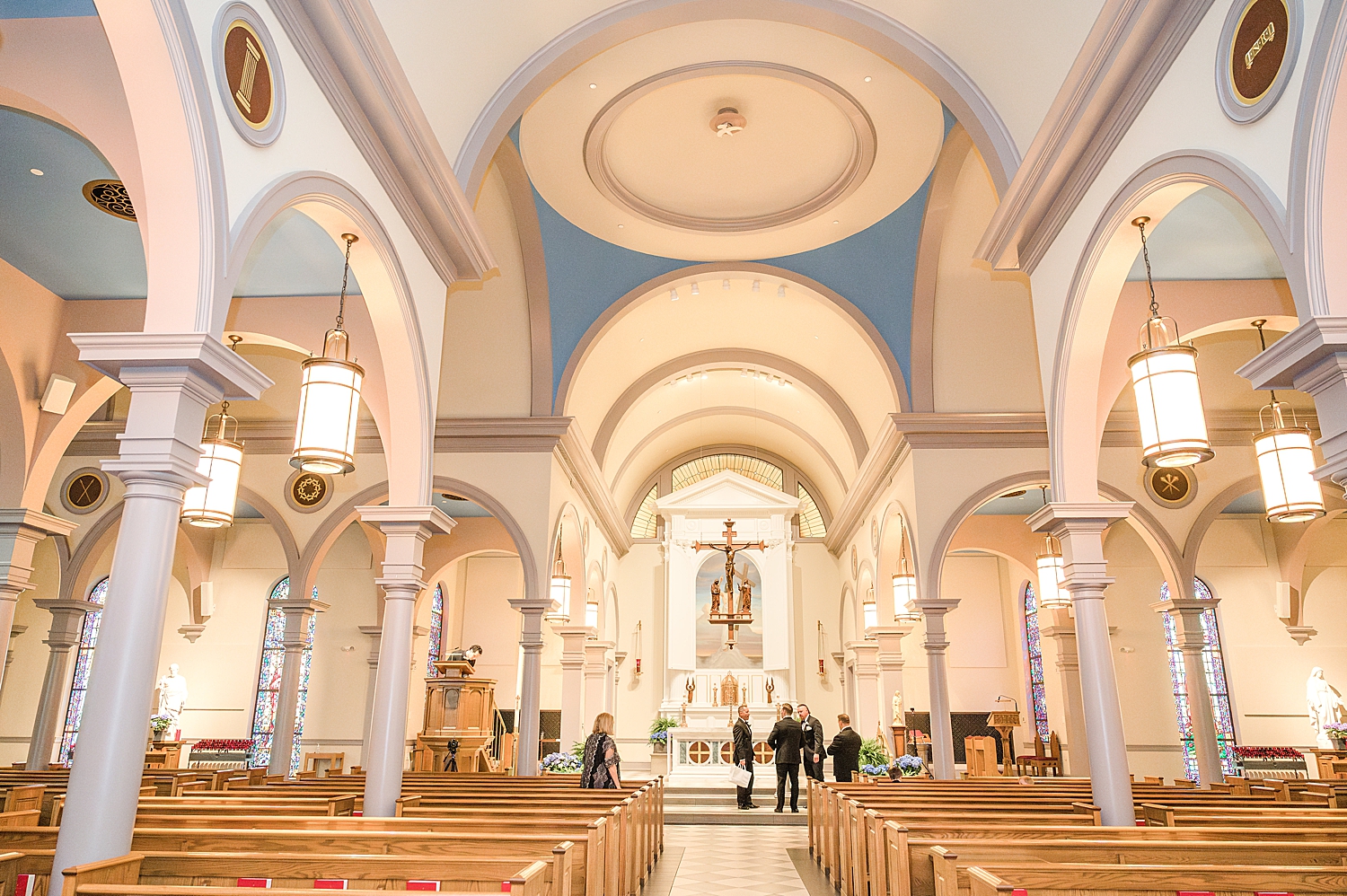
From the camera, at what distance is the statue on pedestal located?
15.2 m

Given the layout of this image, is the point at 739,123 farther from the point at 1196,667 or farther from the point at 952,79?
the point at 1196,667

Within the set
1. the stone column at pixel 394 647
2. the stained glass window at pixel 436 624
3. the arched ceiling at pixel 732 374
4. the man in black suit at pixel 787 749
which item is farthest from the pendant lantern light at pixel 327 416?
the stained glass window at pixel 436 624

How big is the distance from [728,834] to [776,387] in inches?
368

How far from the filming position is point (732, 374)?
17797 mm

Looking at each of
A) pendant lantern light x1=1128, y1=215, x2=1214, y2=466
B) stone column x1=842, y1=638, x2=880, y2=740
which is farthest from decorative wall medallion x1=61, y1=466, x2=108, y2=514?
pendant lantern light x1=1128, y1=215, x2=1214, y2=466

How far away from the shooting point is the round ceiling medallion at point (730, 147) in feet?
30.8

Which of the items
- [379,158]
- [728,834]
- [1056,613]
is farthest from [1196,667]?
[379,158]

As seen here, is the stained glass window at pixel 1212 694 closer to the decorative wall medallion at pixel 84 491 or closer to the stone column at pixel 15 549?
the stone column at pixel 15 549

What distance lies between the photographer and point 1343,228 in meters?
3.82

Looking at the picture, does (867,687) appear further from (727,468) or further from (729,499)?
(727,468)

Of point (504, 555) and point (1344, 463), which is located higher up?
point (504, 555)

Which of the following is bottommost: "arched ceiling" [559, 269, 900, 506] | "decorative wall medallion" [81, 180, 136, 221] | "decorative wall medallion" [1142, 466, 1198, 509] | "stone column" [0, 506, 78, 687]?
"stone column" [0, 506, 78, 687]

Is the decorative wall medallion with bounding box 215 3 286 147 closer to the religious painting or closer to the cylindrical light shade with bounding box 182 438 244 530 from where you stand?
the cylindrical light shade with bounding box 182 438 244 530

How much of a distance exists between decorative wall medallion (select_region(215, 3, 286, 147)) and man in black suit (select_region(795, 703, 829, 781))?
31.7ft
